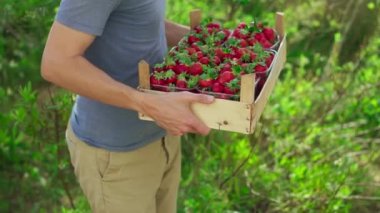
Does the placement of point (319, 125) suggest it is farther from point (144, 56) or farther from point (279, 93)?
point (144, 56)

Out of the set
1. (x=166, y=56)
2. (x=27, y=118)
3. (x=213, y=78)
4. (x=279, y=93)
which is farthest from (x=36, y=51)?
(x=213, y=78)

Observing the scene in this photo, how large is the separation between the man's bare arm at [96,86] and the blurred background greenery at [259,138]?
0.88 meters

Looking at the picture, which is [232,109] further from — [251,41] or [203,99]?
[251,41]

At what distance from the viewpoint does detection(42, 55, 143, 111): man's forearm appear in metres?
1.59

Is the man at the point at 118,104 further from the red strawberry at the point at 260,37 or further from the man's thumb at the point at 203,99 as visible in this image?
the red strawberry at the point at 260,37

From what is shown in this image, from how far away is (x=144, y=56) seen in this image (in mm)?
1832

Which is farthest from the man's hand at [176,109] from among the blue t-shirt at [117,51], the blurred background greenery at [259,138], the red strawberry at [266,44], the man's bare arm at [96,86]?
the blurred background greenery at [259,138]

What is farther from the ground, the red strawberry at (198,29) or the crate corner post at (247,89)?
the red strawberry at (198,29)

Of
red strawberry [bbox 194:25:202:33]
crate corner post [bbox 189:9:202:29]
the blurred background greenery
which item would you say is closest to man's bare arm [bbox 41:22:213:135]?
red strawberry [bbox 194:25:202:33]

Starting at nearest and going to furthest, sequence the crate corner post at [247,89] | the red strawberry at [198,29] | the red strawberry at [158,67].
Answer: the crate corner post at [247,89] → the red strawberry at [158,67] → the red strawberry at [198,29]

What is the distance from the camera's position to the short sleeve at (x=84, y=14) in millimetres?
1558

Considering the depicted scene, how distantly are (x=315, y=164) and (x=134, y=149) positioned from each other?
1475 mm

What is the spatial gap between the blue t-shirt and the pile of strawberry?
0.10m

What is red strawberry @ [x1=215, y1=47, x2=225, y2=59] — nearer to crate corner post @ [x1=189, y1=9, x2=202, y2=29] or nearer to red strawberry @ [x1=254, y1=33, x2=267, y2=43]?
red strawberry @ [x1=254, y1=33, x2=267, y2=43]
